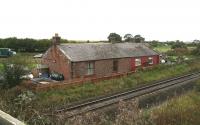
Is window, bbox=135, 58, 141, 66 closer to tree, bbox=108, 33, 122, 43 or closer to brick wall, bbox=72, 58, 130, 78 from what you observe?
brick wall, bbox=72, 58, 130, 78

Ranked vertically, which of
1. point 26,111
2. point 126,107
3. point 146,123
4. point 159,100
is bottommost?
point 159,100

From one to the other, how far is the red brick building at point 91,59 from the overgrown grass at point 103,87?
10.4 ft

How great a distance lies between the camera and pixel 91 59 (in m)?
33.9

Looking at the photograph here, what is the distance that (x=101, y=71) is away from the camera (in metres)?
35.3

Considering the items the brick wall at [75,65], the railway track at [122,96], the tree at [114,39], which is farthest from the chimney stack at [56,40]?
the railway track at [122,96]

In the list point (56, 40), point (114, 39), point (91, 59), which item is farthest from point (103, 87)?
point (114, 39)

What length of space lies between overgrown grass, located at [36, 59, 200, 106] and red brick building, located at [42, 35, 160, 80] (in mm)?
3164

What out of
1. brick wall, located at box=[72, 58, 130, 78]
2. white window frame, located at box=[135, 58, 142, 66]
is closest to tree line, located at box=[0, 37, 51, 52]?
white window frame, located at box=[135, 58, 142, 66]

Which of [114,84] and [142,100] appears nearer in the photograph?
[142,100]

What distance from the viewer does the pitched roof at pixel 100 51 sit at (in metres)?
33.5

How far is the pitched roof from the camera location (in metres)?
33.5

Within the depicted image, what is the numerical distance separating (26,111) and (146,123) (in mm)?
3566

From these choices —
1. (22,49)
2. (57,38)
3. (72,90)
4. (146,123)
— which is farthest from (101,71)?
(22,49)

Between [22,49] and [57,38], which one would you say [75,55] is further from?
[22,49]
